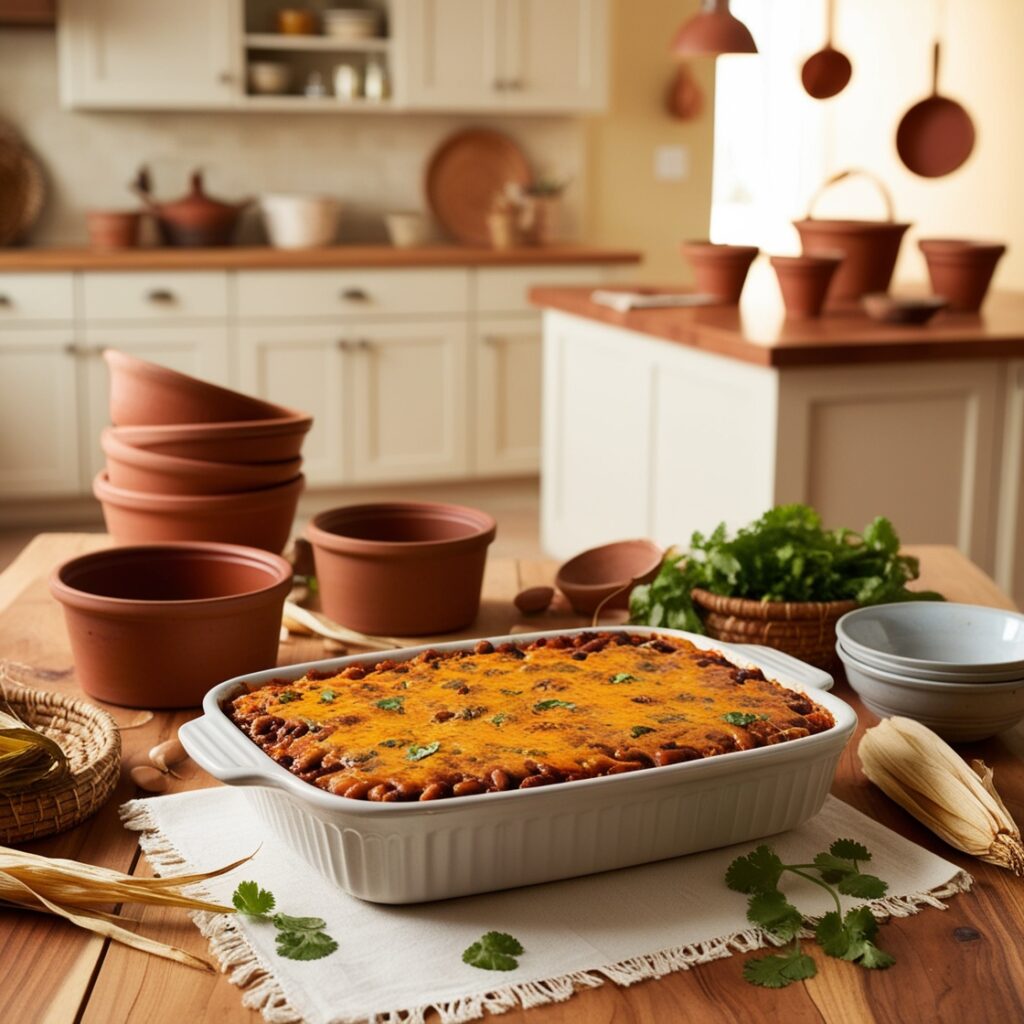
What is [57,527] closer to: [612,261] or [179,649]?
[612,261]

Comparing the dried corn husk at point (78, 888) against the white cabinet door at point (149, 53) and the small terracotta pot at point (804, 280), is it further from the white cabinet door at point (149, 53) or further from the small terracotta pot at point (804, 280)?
the white cabinet door at point (149, 53)

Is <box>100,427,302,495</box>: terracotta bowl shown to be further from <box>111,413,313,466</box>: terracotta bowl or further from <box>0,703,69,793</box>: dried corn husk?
<box>0,703,69,793</box>: dried corn husk

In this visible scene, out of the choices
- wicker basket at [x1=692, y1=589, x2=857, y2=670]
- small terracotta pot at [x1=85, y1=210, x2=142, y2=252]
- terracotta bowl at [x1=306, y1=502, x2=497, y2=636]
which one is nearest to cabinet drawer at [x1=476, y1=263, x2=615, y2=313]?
small terracotta pot at [x1=85, y1=210, x2=142, y2=252]

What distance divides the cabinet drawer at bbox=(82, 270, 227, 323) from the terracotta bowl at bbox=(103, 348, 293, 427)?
3.06 meters

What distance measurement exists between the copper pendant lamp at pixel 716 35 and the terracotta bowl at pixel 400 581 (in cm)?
200

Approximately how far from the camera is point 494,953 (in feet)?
2.93

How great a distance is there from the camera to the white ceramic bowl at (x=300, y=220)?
499 cm

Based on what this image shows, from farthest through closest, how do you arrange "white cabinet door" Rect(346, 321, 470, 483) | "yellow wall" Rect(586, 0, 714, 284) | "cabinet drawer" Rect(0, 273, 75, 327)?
"yellow wall" Rect(586, 0, 714, 284) → "white cabinet door" Rect(346, 321, 470, 483) → "cabinet drawer" Rect(0, 273, 75, 327)

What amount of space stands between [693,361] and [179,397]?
1.81 metres

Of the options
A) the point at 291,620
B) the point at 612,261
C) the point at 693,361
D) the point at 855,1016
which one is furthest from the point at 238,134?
the point at 855,1016

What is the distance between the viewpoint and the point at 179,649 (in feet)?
4.22

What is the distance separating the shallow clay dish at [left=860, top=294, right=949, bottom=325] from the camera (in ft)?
10.2

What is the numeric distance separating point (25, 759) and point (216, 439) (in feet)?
2.08

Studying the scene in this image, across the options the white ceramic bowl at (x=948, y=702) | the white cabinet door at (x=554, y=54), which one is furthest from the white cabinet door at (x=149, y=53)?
the white ceramic bowl at (x=948, y=702)
